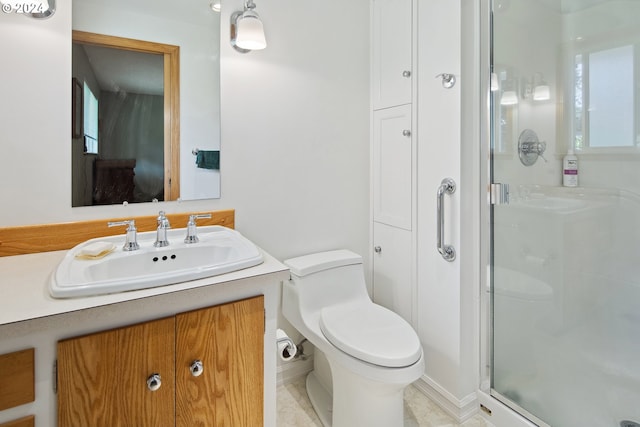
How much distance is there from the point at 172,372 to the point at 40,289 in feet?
1.34

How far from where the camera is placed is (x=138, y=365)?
0.86 m

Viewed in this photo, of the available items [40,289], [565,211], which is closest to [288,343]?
[40,289]

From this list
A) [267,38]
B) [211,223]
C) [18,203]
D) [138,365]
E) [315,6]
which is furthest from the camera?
[315,6]

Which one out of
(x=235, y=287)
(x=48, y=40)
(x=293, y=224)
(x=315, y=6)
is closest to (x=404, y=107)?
(x=315, y=6)

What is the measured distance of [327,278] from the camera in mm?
1667

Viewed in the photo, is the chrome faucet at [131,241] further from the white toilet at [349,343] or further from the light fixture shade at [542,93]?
the light fixture shade at [542,93]

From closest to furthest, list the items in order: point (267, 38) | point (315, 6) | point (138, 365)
Answer: point (138, 365) < point (267, 38) < point (315, 6)

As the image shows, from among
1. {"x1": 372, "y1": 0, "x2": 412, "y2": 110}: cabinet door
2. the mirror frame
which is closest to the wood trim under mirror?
the mirror frame

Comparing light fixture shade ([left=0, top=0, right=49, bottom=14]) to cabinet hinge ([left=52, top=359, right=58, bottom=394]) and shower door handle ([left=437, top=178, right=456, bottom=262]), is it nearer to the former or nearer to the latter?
cabinet hinge ([left=52, top=359, right=58, bottom=394])

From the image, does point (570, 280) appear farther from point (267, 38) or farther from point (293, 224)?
point (267, 38)

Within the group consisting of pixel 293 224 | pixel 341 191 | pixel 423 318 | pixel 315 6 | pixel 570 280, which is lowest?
pixel 423 318

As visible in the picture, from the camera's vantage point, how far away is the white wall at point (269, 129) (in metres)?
1.20

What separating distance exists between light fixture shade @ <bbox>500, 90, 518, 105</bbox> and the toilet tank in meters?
1.01

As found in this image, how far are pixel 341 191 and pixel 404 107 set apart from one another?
0.57 metres
